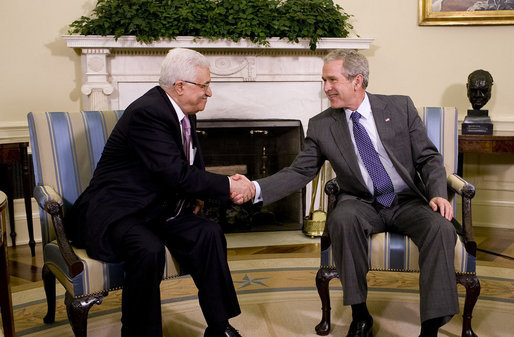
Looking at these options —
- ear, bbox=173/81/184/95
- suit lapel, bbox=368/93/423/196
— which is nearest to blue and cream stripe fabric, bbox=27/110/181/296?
ear, bbox=173/81/184/95

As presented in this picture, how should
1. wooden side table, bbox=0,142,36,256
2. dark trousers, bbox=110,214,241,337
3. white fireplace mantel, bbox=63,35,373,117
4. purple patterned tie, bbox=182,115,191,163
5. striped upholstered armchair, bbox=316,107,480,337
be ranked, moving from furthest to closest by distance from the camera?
white fireplace mantel, bbox=63,35,373,117, wooden side table, bbox=0,142,36,256, purple patterned tie, bbox=182,115,191,163, striped upholstered armchair, bbox=316,107,480,337, dark trousers, bbox=110,214,241,337

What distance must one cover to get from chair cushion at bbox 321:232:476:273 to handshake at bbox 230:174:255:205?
59 centimetres

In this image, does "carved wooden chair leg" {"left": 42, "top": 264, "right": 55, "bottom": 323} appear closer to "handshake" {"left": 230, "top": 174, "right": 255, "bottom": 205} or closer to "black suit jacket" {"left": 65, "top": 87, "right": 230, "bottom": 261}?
"black suit jacket" {"left": 65, "top": 87, "right": 230, "bottom": 261}

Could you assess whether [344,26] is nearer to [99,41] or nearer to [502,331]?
[99,41]

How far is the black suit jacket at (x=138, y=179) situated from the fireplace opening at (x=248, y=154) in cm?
205

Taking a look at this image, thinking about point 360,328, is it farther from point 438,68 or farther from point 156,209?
point 438,68

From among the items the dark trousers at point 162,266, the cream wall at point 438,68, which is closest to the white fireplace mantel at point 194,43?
the cream wall at point 438,68

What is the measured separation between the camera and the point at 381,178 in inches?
108

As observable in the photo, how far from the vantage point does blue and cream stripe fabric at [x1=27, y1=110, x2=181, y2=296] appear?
8.73 ft

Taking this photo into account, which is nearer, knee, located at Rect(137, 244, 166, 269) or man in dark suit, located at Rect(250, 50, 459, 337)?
knee, located at Rect(137, 244, 166, 269)

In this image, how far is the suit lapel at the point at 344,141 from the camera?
2725 mm

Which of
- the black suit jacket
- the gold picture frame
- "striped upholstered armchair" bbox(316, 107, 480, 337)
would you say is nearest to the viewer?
the black suit jacket

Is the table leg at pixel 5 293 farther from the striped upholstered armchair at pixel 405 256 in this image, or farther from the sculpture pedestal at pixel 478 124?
the sculpture pedestal at pixel 478 124

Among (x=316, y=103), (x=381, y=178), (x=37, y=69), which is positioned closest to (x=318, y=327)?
(x=381, y=178)
